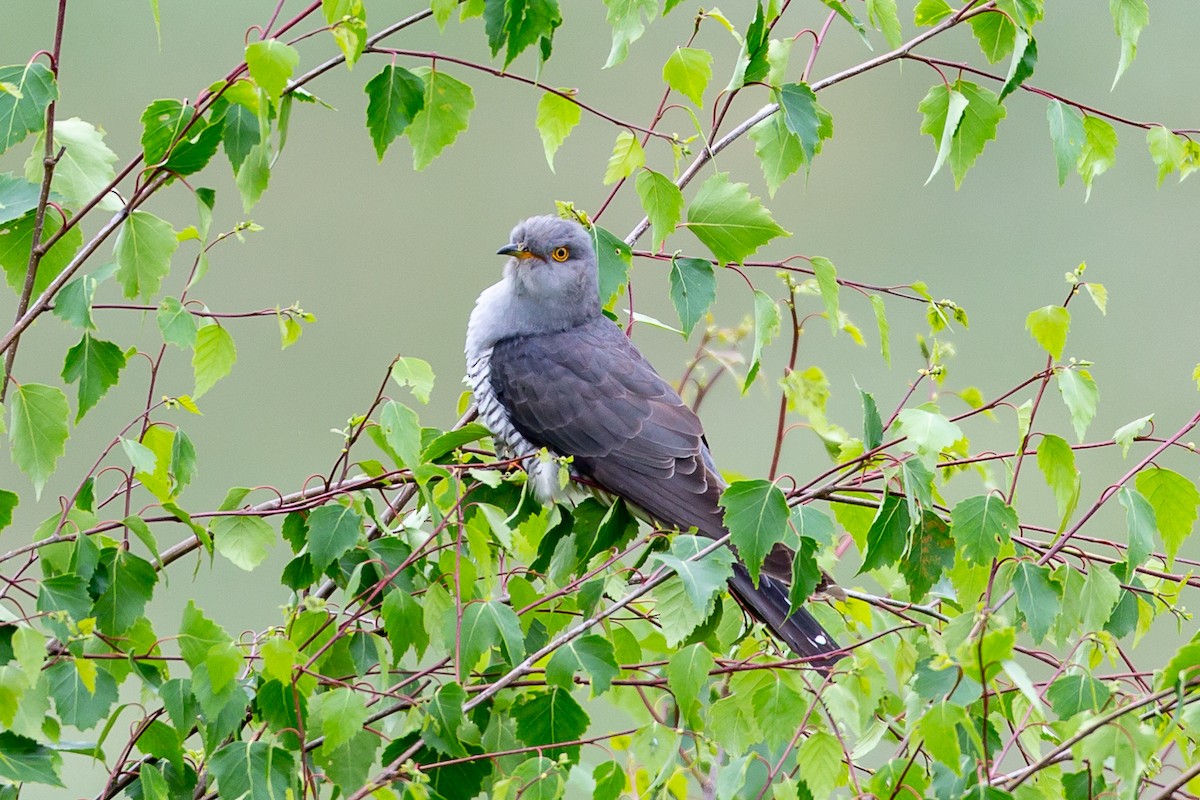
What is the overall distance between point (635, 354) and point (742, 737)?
1946mm

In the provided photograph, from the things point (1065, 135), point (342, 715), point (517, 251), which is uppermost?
point (1065, 135)

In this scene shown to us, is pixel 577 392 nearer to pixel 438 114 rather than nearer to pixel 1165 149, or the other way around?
pixel 438 114

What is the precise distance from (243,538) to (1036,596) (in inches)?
58.1

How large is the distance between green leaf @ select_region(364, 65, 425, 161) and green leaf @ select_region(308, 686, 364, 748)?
3.08ft

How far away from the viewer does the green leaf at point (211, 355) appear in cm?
261

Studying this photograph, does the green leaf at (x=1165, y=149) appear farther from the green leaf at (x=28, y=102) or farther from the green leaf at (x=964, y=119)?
the green leaf at (x=28, y=102)

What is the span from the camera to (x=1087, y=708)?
2.19m

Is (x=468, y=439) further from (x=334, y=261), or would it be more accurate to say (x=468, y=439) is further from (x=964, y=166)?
(x=334, y=261)

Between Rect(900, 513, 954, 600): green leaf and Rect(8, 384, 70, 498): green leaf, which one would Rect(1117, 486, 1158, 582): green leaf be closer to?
Rect(900, 513, 954, 600): green leaf

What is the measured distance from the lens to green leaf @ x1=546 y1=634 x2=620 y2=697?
Result: 2.21 m

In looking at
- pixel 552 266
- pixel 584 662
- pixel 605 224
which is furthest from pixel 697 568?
pixel 605 224

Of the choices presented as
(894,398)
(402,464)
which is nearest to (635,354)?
(402,464)

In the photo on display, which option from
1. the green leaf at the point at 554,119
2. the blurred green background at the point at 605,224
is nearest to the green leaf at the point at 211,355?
the green leaf at the point at 554,119

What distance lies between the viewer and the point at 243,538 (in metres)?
2.54
